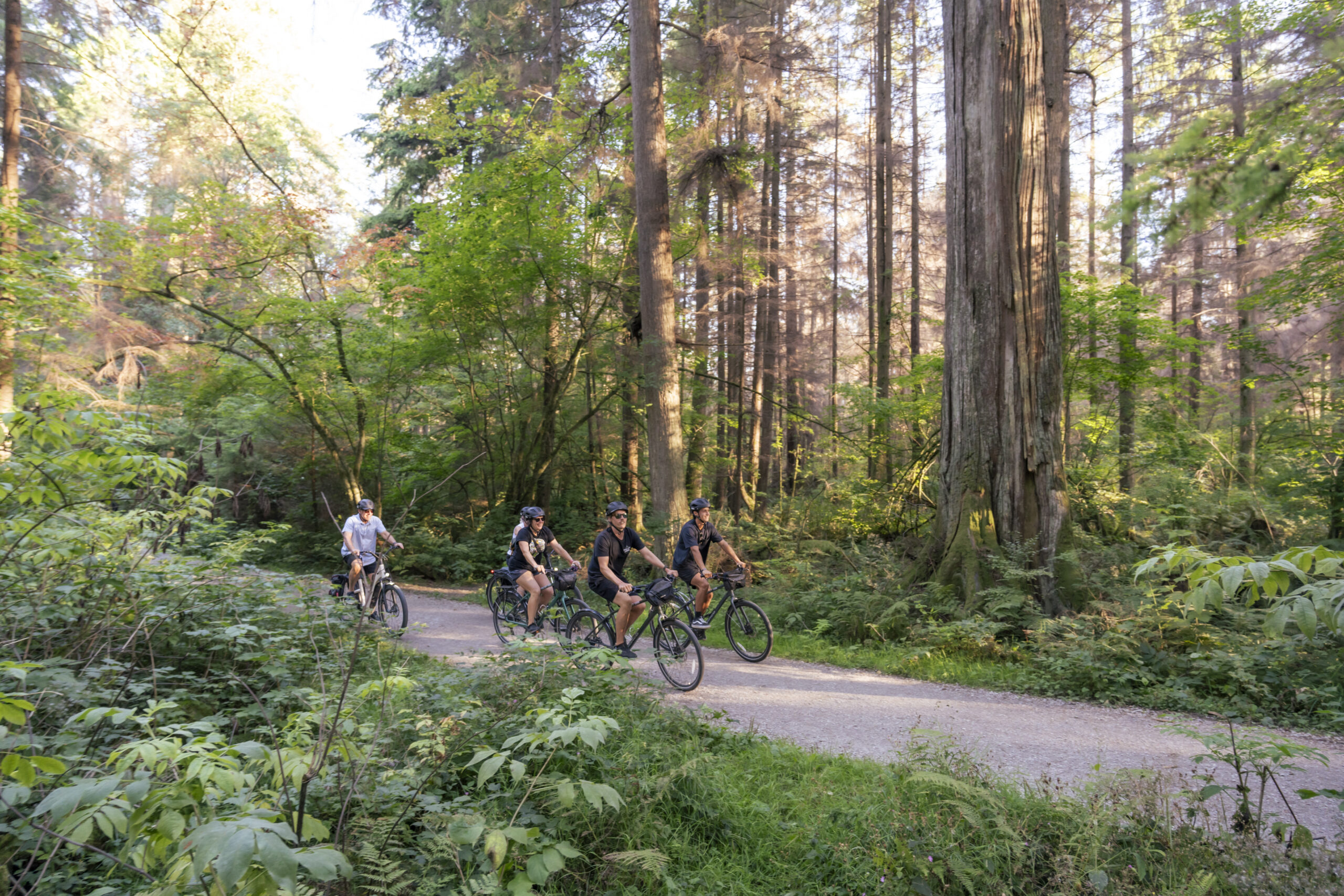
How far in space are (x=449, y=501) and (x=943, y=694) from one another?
1430cm

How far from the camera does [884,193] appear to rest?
1944 centimetres

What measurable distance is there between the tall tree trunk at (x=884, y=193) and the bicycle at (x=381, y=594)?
497 inches

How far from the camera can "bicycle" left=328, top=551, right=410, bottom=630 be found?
32.2ft

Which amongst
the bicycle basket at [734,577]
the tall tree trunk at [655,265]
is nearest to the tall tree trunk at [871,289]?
the tall tree trunk at [655,265]

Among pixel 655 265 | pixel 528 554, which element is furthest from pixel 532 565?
pixel 655 265

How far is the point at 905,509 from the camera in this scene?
1302 cm

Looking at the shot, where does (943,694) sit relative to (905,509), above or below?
below

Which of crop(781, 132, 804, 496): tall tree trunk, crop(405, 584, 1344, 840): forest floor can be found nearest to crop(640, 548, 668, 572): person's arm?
crop(405, 584, 1344, 840): forest floor

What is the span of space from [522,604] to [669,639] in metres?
3.21

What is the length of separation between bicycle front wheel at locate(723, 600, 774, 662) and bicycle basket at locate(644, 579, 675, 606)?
141 cm

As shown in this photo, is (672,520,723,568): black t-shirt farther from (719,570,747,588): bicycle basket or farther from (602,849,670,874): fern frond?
(602,849,670,874): fern frond

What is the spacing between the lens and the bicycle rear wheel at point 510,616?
1012 centimetres

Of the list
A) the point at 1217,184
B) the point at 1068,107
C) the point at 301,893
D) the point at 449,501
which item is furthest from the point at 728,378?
the point at 301,893

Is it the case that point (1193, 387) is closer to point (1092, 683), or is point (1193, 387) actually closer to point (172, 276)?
point (1092, 683)
